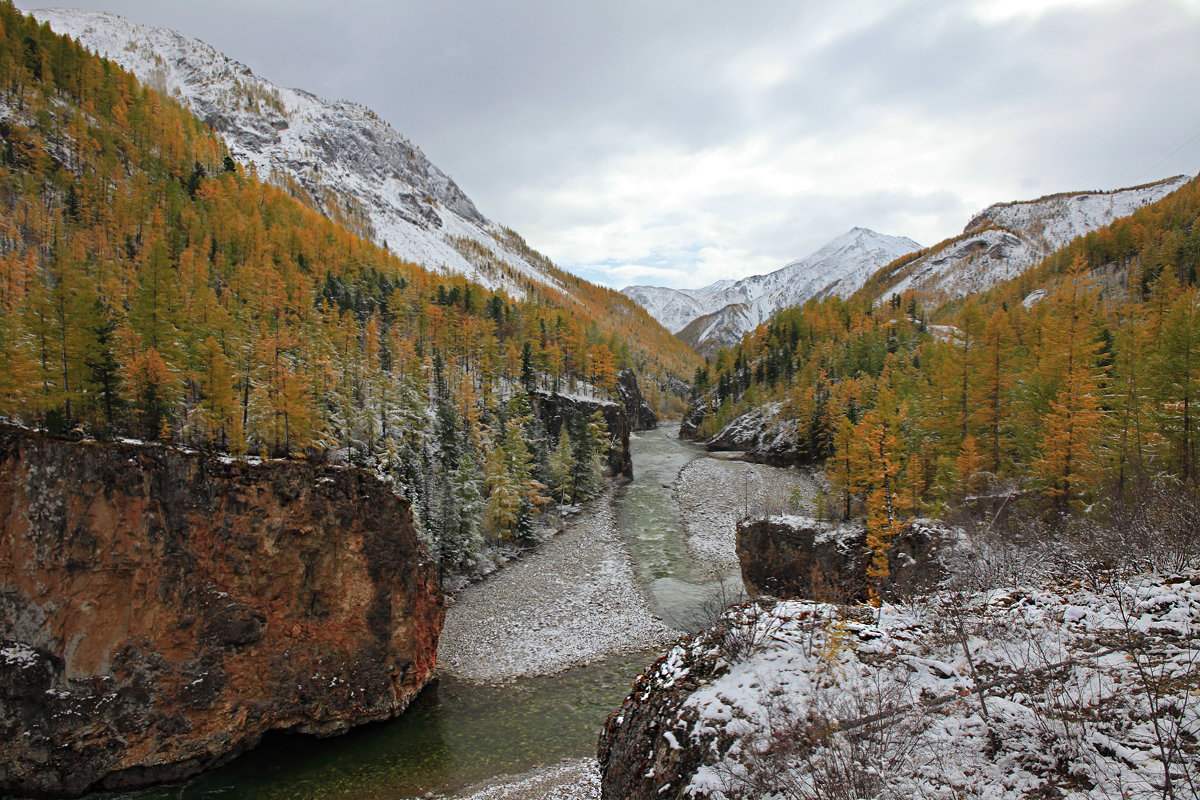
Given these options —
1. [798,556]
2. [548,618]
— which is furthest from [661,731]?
[548,618]

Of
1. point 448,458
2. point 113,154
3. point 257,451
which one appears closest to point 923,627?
point 257,451

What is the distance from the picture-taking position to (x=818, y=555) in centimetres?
2583

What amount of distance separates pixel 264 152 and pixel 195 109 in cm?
2953

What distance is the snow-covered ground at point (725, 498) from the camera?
37688 millimetres

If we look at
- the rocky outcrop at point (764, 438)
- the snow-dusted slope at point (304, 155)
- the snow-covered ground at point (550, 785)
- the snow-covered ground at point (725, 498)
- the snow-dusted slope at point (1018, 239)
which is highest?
the snow-dusted slope at point (304, 155)

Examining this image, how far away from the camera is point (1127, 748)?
4.64 m

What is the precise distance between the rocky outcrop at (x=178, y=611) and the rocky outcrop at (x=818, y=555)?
17.9 metres

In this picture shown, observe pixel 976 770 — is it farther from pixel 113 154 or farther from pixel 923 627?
pixel 113 154

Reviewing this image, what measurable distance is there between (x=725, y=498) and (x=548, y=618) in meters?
26.7

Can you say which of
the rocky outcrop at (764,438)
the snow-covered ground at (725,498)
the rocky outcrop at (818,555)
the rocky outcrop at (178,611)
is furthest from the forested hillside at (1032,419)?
the rocky outcrop at (178,611)

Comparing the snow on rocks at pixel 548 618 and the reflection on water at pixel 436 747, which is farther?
the snow on rocks at pixel 548 618

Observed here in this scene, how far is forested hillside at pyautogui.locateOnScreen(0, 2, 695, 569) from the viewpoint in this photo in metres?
23.2

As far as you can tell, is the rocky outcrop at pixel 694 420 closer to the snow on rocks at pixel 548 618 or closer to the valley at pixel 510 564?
the valley at pixel 510 564

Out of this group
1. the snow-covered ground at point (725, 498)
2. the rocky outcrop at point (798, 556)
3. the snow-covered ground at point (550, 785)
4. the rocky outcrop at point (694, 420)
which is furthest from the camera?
the rocky outcrop at point (694, 420)
